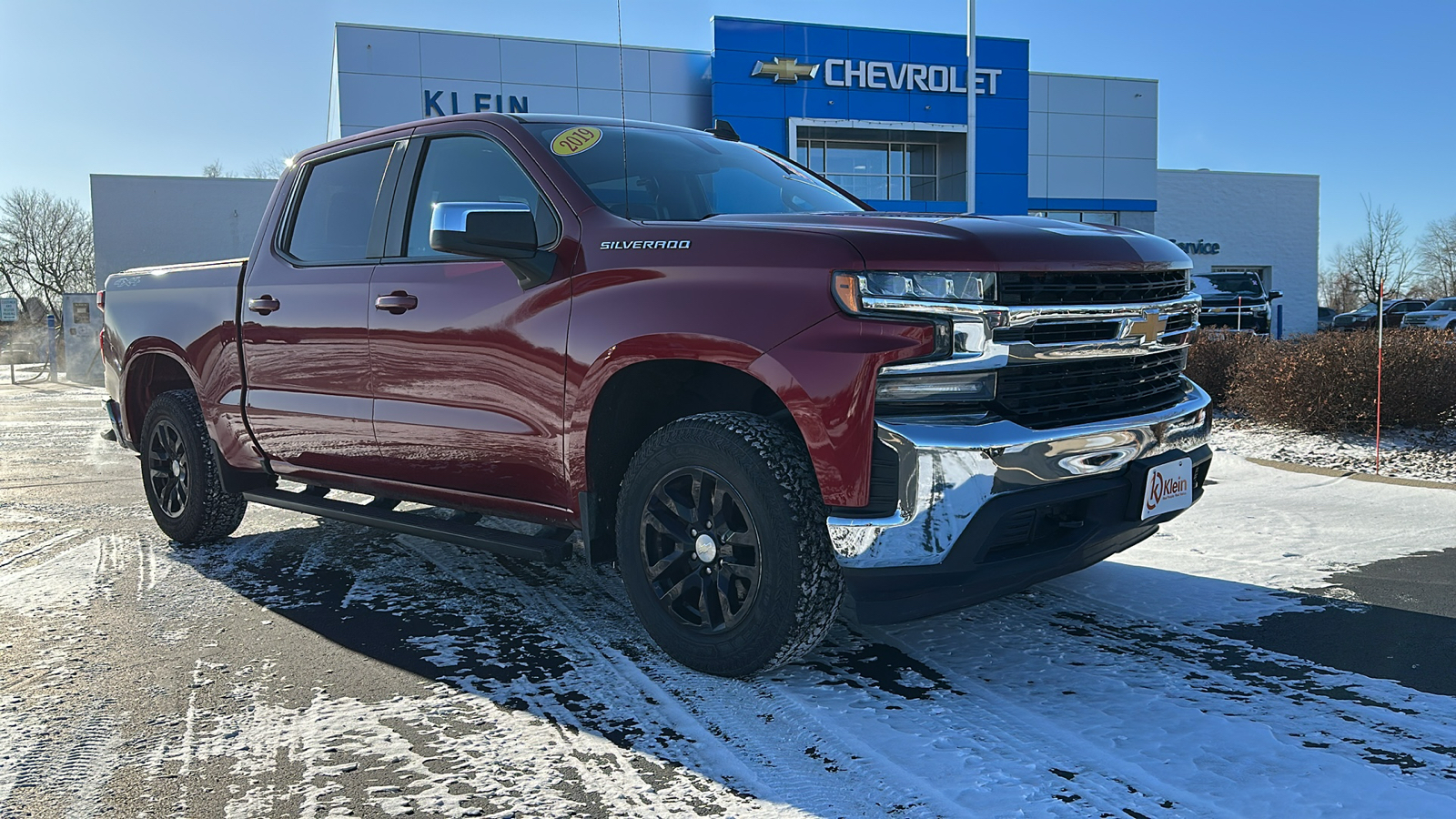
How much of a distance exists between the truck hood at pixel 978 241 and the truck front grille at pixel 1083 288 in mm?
27

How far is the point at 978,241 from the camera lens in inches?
120

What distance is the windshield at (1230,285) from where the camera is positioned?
71.3 feet

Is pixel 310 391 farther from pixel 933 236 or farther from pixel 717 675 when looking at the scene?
pixel 933 236

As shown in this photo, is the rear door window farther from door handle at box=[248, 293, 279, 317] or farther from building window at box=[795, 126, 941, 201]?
building window at box=[795, 126, 941, 201]

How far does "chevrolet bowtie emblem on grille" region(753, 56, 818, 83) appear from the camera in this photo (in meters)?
28.7

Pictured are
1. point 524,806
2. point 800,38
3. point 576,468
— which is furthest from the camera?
point 800,38

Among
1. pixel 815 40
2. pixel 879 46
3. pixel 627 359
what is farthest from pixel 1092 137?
pixel 627 359

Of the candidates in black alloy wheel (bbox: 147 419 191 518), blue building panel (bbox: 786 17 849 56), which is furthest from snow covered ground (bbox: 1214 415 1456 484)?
blue building panel (bbox: 786 17 849 56)

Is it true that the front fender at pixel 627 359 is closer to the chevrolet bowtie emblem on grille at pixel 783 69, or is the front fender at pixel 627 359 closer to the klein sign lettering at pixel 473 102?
the klein sign lettering at pixel 473 102

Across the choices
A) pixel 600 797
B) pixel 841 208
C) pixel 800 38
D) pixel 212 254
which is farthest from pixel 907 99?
pixel 600 797

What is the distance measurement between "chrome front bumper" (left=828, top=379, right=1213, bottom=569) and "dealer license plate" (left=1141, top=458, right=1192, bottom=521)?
1.39 feet

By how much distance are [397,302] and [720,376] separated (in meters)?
1.35

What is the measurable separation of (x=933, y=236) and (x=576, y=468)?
139 cm

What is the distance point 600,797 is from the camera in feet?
8.43
